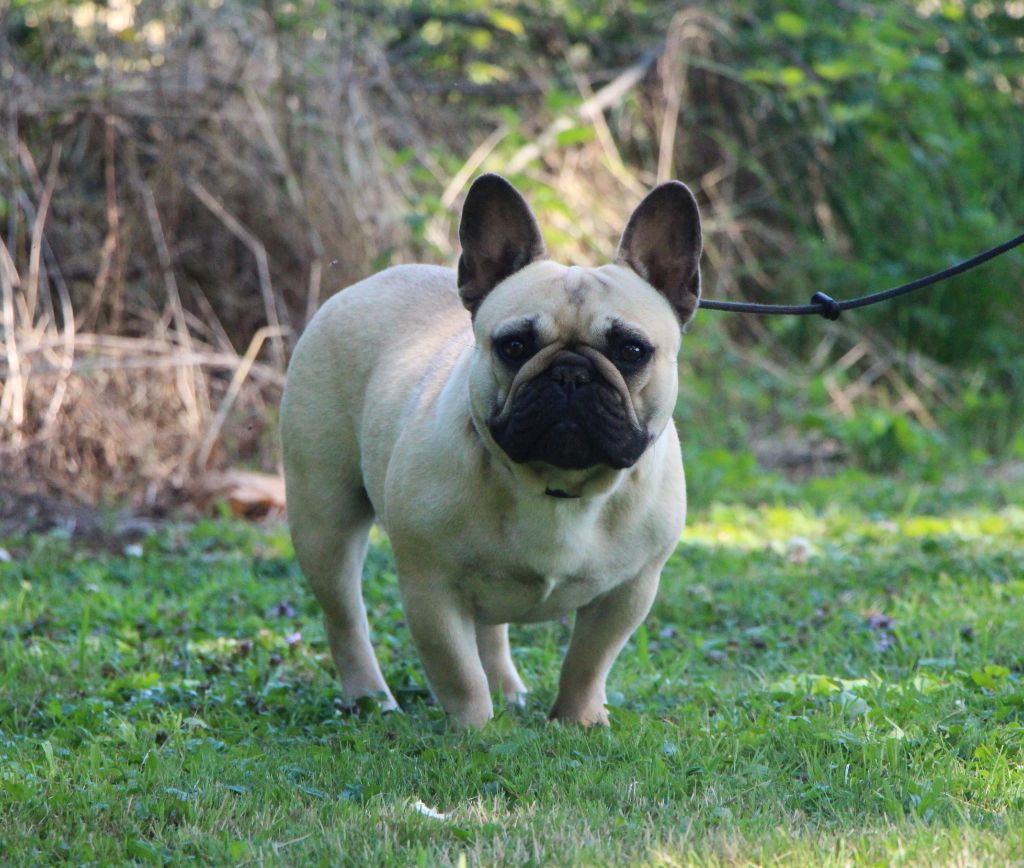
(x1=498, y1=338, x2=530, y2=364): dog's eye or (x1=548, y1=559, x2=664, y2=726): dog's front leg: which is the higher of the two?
(x1=498, y1=338, x2=530, y2=364): dog's eye

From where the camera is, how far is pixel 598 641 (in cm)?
414

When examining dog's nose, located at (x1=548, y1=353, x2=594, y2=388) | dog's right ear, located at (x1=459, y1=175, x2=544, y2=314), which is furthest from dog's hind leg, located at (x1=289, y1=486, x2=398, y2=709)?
dog's nose, located at (x1=548, y1=353, x2=594, y2=388)

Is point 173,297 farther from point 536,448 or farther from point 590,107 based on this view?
point 536,448

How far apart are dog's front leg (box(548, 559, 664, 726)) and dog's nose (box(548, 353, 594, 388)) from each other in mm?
767

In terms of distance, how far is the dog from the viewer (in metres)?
3.64

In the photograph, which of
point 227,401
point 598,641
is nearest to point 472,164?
point 227,401

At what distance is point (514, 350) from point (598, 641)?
0.99m

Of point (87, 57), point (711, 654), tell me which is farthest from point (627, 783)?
point (87, 57)

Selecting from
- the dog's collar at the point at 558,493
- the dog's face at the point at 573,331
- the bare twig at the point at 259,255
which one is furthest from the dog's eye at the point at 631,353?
the bare twig at the point at 259,255

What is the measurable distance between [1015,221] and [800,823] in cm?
869

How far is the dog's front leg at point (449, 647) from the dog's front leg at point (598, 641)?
297 mm

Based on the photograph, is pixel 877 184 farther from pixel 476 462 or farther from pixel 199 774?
pixel 199 774

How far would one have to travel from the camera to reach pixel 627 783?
3.39 meters

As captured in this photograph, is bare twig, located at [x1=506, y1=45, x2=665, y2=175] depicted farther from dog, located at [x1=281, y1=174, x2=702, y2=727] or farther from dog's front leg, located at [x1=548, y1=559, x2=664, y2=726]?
dog's front leg, located at [x1=548, y1=559, x2=664, y2=726]
